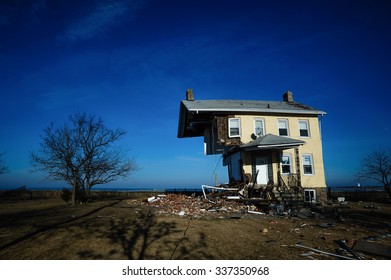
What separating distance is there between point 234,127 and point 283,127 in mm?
4087

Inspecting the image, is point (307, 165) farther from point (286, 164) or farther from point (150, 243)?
point (150, 243)

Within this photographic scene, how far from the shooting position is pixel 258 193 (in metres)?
15.6

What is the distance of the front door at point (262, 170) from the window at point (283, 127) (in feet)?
9.98

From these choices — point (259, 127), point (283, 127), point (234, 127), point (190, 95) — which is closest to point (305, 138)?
point (283, 127)

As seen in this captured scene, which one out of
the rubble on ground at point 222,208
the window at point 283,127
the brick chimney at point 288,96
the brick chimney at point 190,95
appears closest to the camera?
the rubble on ground at point 222,208

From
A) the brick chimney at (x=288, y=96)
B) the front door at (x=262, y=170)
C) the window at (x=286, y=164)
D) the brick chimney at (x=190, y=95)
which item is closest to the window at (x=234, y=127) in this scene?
the front door at (x=262, y=170)

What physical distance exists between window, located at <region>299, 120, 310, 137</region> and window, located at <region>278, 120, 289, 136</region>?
3.84ft

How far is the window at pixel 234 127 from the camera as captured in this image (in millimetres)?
18078

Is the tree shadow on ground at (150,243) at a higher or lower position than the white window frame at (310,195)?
lower

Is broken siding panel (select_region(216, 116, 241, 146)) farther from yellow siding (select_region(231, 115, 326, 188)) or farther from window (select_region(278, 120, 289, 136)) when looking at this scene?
window (select_region(278, 120, 289, 136))

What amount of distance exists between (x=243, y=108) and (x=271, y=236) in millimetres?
12125

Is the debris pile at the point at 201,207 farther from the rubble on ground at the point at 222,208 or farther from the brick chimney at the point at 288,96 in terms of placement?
the brick chimney at the point at 288,96

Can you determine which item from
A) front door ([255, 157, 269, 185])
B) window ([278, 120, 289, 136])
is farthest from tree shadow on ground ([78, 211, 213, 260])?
window ([278, 120, 289, 136])
